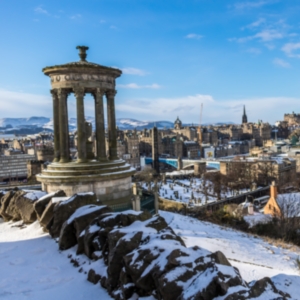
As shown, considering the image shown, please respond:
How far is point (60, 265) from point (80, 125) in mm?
7058

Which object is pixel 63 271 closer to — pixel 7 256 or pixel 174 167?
pixel 7 256

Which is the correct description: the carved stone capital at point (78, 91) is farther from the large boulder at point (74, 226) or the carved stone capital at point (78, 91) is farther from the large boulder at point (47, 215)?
the large boulder at point (74, 226)

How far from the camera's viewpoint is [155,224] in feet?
22.3

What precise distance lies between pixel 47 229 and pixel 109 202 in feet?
12.1

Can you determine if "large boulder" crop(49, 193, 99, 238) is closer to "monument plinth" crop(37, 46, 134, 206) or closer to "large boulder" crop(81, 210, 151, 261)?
"large boulder" crop(81, 210, 151, 261)

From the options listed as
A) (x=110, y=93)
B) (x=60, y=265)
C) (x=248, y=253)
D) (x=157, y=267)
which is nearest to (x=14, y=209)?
(x=60, y=265)

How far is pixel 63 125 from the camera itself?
1344 cm

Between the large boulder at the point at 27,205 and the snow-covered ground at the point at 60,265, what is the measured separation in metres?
0.37

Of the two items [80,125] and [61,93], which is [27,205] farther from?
[61,93]

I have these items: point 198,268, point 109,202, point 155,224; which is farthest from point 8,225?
point 198,268

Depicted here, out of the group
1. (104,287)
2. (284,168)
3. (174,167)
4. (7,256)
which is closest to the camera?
(104,287)

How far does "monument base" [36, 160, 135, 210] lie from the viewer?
12383mm

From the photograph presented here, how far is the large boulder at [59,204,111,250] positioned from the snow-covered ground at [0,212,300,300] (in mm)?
224

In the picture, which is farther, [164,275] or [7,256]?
[7,256]
